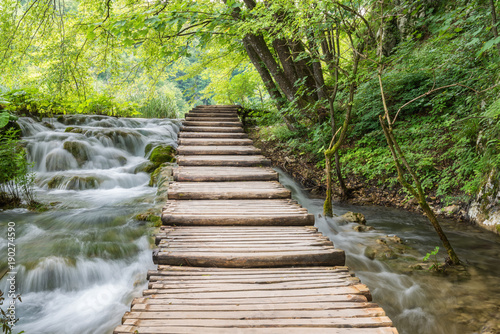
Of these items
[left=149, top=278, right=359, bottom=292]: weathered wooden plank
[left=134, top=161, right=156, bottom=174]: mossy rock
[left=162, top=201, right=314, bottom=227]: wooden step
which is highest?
[left=134, top=161, right=156, bottom=174]: mossy rock

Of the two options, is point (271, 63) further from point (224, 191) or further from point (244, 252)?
point (244, 252)

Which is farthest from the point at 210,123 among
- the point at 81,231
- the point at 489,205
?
the point at 489,205

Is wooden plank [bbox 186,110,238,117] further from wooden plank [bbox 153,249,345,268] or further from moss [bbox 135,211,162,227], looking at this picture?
wooden plank [bbox 153,249,345,268]

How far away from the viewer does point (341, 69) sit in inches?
157

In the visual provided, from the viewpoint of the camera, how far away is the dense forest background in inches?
159

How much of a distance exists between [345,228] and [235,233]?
260 centimetres

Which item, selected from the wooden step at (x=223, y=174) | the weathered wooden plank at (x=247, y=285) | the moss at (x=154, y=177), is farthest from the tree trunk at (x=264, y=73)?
the weathered wooden plank at (x=247, y=285)

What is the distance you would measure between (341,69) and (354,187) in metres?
2.70

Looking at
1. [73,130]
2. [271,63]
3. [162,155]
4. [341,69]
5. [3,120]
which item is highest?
[271,63]

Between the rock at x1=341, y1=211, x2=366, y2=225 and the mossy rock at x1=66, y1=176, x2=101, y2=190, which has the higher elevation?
the mossy rock at x1=66, y1=176, x2=101, y2=190

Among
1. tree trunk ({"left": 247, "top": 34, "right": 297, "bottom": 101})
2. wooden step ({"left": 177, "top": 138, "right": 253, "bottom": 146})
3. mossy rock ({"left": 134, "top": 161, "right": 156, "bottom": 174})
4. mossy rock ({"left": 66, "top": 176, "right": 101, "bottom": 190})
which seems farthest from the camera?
mossy rock ({"left": 134, "top": 161, "right": 156, "bottom": 174})

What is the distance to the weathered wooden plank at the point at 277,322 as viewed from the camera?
1.49 metres

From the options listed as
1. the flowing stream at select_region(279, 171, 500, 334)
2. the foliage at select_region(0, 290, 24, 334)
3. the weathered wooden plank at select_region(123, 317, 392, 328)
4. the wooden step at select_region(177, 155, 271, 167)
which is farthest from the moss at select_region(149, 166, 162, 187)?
the weathered wooden plank at select_region(123, 317, 392, 328)

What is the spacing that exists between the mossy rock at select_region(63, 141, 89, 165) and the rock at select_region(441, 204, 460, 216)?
8221mm
